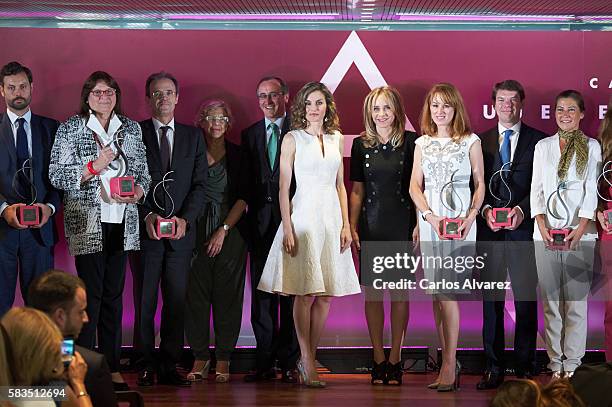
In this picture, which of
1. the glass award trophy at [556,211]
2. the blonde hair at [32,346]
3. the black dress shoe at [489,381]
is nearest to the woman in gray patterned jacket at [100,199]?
the black dress shoe at [489,381]

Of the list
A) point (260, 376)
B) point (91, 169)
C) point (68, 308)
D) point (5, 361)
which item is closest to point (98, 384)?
point (68, 308)

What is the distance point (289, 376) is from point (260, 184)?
1327 millimetres

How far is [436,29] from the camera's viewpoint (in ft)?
27.0

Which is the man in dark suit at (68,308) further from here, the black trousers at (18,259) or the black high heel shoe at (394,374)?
the black high heel shoe at (394,374)

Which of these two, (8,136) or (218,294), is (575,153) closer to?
(218,294)

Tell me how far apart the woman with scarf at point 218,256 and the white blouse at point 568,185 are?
2.02 metres

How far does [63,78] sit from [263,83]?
150 cm

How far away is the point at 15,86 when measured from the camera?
7293mm

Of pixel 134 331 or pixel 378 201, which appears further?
pixel 134 331

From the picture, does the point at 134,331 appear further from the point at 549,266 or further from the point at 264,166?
the point at 549,266

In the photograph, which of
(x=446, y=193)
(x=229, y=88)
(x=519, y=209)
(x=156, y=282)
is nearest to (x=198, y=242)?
A: (x=156, y=282)

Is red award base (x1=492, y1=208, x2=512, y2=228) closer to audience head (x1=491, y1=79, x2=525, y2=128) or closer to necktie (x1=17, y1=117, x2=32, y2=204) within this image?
audience head (x1=491, y1=79, x2=525, y2=128)

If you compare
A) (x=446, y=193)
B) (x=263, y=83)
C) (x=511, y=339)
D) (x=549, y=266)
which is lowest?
(x=511, y=339)

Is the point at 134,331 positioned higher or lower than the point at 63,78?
lower
